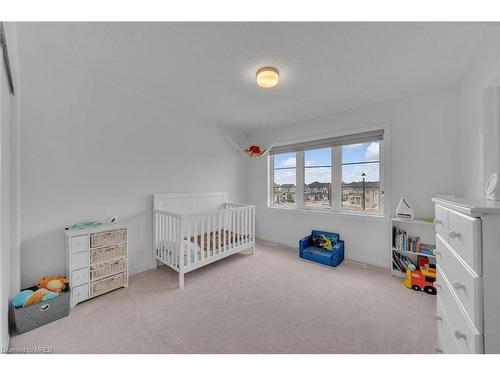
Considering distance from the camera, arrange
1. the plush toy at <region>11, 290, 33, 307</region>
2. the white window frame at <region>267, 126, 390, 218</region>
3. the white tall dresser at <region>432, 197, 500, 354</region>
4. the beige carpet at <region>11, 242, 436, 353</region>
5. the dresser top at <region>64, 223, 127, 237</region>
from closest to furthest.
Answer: the white tall dresser at <region>432, 197, 500, 354</region>, the beige carpet at <region>11, 242, 436, 353</region>, the plush toy at <region>11, 290, 33, 307</region>, the dresser top at <region>64, 223, 127, 237</region>, the white window frame at <region>267, 126, 390, 218</region>

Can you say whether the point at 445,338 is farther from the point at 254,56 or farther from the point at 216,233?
the point at 216,233

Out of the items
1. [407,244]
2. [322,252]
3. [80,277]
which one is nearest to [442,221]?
[407,244]

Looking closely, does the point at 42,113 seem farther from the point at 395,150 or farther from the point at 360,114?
the point at 395,150

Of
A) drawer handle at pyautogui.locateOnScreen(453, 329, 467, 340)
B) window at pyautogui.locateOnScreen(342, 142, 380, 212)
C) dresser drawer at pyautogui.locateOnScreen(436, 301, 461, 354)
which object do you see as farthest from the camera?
window at pyautogui.locateOnScreen(342, 142, 380, 212)

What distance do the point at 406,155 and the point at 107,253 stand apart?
3652mm

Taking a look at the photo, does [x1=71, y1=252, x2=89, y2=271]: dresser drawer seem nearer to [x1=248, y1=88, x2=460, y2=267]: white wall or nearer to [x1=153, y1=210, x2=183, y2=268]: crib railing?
[x1=153, y1=210, x2=183, y2=268]: crib railing

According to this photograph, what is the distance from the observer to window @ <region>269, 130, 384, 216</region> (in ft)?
9.11

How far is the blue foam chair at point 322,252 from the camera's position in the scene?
2.66 meters

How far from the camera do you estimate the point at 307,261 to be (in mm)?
2828

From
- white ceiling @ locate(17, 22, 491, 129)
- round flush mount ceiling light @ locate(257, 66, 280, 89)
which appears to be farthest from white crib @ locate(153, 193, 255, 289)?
round flush mount ceiling light @ locate(257, 66, 280, 89)

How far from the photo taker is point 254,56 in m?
1.67

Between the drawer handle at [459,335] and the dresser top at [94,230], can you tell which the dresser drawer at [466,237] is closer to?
the drawer handle at [459,335]

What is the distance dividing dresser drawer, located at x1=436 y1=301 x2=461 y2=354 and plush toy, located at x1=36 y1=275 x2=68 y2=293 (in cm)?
275

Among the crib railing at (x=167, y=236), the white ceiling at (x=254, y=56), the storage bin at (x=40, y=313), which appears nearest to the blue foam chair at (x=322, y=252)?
the crib railing at (x=167, y=236)
